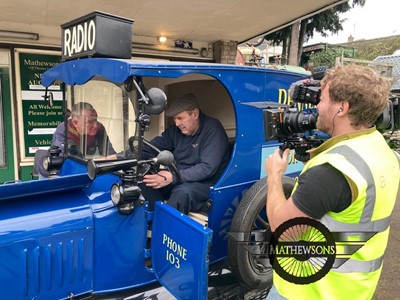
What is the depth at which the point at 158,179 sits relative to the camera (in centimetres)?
252

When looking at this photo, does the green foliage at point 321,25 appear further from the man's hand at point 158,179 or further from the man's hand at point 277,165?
the man's hand at point 277,165

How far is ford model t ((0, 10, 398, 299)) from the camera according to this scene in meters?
1.93

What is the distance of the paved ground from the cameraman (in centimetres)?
238

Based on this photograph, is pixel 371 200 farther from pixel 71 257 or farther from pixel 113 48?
pixel 113 48

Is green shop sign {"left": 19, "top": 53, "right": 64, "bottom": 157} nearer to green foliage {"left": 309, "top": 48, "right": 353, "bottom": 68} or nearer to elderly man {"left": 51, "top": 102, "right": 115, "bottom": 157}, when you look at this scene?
elderly man {"left": 51, "top": 102, "right": 115, "bottom": 157}

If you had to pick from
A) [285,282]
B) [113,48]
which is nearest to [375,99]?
[285,282]

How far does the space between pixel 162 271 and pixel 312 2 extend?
16.7 ft

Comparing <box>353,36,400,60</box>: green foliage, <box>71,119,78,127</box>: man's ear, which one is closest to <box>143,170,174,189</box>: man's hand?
<box>71,119,78,127</box>: man's ear

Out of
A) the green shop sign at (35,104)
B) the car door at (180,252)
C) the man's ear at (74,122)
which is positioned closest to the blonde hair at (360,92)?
the car door at (180,252)

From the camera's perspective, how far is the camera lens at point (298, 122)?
1.83 metres

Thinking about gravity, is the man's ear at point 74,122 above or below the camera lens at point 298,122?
below

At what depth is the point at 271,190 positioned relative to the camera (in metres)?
1.56

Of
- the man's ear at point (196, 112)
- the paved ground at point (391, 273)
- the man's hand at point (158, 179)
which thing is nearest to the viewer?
the man's hand at point (158, 179)

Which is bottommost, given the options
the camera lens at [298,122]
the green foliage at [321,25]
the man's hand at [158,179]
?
the man's hand at [158,179]
